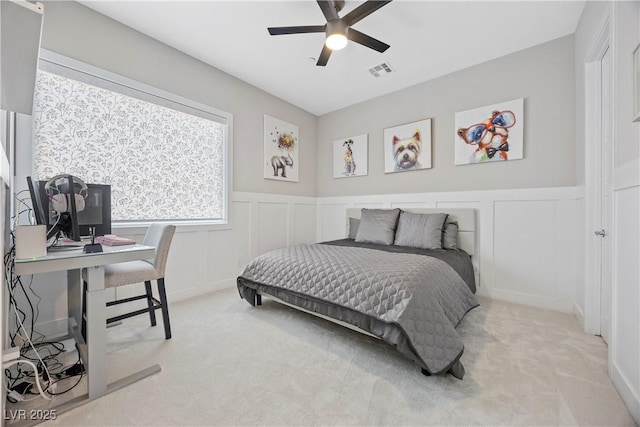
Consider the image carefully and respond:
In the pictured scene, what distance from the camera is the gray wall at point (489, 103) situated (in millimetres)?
2564

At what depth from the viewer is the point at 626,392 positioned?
1.31m

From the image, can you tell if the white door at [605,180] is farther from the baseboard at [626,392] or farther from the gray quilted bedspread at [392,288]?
the gray quilted bedspread at [392,288]

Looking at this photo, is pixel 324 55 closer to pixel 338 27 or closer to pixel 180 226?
pixel 338 27

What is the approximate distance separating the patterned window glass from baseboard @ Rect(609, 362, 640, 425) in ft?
11.2

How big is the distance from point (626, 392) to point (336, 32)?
9.15ft

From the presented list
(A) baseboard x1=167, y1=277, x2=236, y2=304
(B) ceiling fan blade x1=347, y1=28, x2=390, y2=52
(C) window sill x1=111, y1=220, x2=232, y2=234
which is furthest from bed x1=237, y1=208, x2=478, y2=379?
(B) ceiling fan blade x1=347, y1=28, x2=390, y2=52

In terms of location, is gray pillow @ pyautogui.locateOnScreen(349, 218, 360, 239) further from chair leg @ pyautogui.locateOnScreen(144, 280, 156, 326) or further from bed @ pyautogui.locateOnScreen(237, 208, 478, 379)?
chair leg @ pyautogui.locateOnScreen(144, 280, 156, 326)

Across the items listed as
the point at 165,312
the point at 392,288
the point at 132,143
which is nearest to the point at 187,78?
the point at 132,143

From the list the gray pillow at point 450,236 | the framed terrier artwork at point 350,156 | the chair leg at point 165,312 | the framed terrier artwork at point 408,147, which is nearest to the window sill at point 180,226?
the chair leg at point 165,312

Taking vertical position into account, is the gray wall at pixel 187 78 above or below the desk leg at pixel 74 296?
above

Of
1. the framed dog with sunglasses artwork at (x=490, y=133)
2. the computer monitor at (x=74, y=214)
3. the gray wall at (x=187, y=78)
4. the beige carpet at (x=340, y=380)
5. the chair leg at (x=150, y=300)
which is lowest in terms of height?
the beige carpet at (x=340, y=380)

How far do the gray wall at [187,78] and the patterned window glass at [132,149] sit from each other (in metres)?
0.23

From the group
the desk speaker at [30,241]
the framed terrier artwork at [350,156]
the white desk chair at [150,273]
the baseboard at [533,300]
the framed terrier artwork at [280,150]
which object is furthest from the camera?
the framed terrier artwork at [350,156]

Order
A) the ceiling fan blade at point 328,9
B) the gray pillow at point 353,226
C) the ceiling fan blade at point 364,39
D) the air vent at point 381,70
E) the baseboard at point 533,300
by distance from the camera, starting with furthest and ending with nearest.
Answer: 1. the gray pillow at point 353,226
2. the air vent at point 381,70
3. the baseboard at point 533,300
4. the ceiling fan blade at point 364,39
5. the ceiling fan blade at point 328,9
